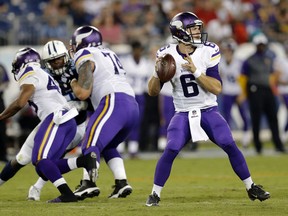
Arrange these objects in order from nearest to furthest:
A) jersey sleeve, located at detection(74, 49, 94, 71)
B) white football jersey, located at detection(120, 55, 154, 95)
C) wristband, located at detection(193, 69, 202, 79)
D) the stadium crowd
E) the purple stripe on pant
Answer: wristband, located at detection(193, 69, 202, 79) < the purple stripe on pant < jersey sleeve, located at detection(74, 49, 94, 71) < white football jersey, located at detection(120, 55, 154, 95) < the stadium crowd

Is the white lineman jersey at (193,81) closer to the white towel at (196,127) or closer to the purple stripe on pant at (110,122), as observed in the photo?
the white towel at (196,127)

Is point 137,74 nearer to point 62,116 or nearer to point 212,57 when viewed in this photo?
point 62,116

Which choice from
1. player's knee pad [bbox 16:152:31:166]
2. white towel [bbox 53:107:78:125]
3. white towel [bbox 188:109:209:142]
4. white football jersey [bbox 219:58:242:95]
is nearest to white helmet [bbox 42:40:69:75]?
white towel [bbox 53:107:78:125]

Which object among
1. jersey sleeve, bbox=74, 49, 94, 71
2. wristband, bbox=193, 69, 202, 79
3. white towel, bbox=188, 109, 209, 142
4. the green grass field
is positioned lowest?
the green grass field

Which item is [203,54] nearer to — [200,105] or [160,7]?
[200,105]

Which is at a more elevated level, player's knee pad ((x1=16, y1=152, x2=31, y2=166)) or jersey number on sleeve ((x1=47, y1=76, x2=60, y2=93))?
jersey number on sleeve ((x1=47, y1=76, x2=60, y2=93))

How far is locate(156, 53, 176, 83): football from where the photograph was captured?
7.38 metres

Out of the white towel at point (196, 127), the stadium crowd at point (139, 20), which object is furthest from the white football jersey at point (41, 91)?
the stadium crowd at point (139, 20)

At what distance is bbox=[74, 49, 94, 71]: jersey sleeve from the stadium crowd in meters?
6.90

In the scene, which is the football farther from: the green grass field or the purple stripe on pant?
the green grass field

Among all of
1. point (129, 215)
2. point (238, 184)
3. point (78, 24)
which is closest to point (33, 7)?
point (78, 24)

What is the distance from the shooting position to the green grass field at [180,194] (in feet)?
23.5

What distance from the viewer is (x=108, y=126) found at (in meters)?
7.96

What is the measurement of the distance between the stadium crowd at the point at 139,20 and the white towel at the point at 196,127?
7386 millimetres
